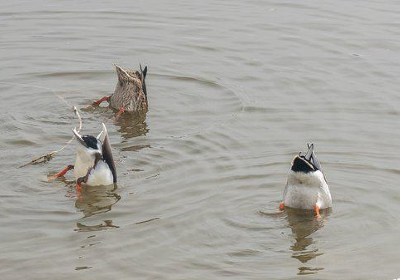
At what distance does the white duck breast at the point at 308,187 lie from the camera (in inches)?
367

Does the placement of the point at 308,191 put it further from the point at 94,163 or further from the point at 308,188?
the point at 94,163

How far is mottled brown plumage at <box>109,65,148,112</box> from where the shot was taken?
493 inches

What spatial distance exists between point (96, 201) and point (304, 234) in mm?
2180

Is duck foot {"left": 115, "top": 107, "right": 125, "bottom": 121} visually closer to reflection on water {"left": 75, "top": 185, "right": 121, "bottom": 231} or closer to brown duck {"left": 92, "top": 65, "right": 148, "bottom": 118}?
brown duck {"left": 92, "top": 65, "right": 148, "bottom": 118}

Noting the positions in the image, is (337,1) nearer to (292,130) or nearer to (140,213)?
(292,130)

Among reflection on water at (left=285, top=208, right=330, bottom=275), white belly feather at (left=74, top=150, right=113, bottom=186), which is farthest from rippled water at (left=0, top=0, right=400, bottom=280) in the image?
white belly feather at (left=74, top=150, right=113, bottom=186)

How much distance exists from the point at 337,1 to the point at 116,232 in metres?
9.00

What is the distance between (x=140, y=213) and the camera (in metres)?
9.27

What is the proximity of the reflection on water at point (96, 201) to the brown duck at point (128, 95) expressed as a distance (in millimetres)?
2657

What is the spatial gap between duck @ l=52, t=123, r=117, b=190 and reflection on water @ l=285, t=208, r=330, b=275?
1.90 meters

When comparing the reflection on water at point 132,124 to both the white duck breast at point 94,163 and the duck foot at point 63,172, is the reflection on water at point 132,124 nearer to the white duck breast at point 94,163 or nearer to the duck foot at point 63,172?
the duck foot at point 63,172

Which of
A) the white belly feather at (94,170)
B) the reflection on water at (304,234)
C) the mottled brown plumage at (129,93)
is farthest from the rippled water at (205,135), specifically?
the mottled brown plumage at (129,93)

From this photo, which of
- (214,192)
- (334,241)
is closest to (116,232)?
(214,192)

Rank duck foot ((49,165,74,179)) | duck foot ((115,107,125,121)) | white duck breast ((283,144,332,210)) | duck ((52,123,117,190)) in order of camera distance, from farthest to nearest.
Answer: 1. duck foot ((115,107,125,121))
2. duck foot ((49,165,74,179))
3. duck ((52,123,117,190))
4. white duck breast ((283,144,332,210))
